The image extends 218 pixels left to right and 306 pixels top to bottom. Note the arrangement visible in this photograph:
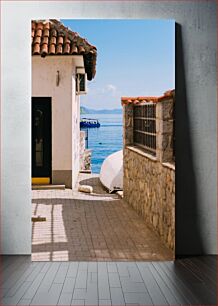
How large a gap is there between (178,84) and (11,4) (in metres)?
1.85

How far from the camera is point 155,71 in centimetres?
602

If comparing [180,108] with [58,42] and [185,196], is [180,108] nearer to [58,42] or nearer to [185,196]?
[185,196]

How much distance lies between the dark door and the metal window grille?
129 cm

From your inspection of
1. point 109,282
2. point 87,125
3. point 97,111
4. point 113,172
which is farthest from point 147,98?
point 109,282

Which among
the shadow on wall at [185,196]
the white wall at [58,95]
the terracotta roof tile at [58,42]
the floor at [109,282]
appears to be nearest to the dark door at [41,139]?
the white wall at [58,95]

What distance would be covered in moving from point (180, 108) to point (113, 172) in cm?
157

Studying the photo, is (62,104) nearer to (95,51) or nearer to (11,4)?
(95,51)

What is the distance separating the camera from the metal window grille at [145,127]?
6.83 m

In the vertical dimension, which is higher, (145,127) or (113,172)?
(145,127)

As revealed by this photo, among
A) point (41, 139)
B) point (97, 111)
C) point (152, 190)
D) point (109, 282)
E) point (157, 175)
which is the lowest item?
point (109, 282)

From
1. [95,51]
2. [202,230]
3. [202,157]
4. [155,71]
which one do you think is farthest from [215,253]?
[95,51]

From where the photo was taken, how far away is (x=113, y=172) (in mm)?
6859

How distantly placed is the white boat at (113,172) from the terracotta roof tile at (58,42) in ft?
3.24

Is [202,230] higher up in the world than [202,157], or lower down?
lower down
